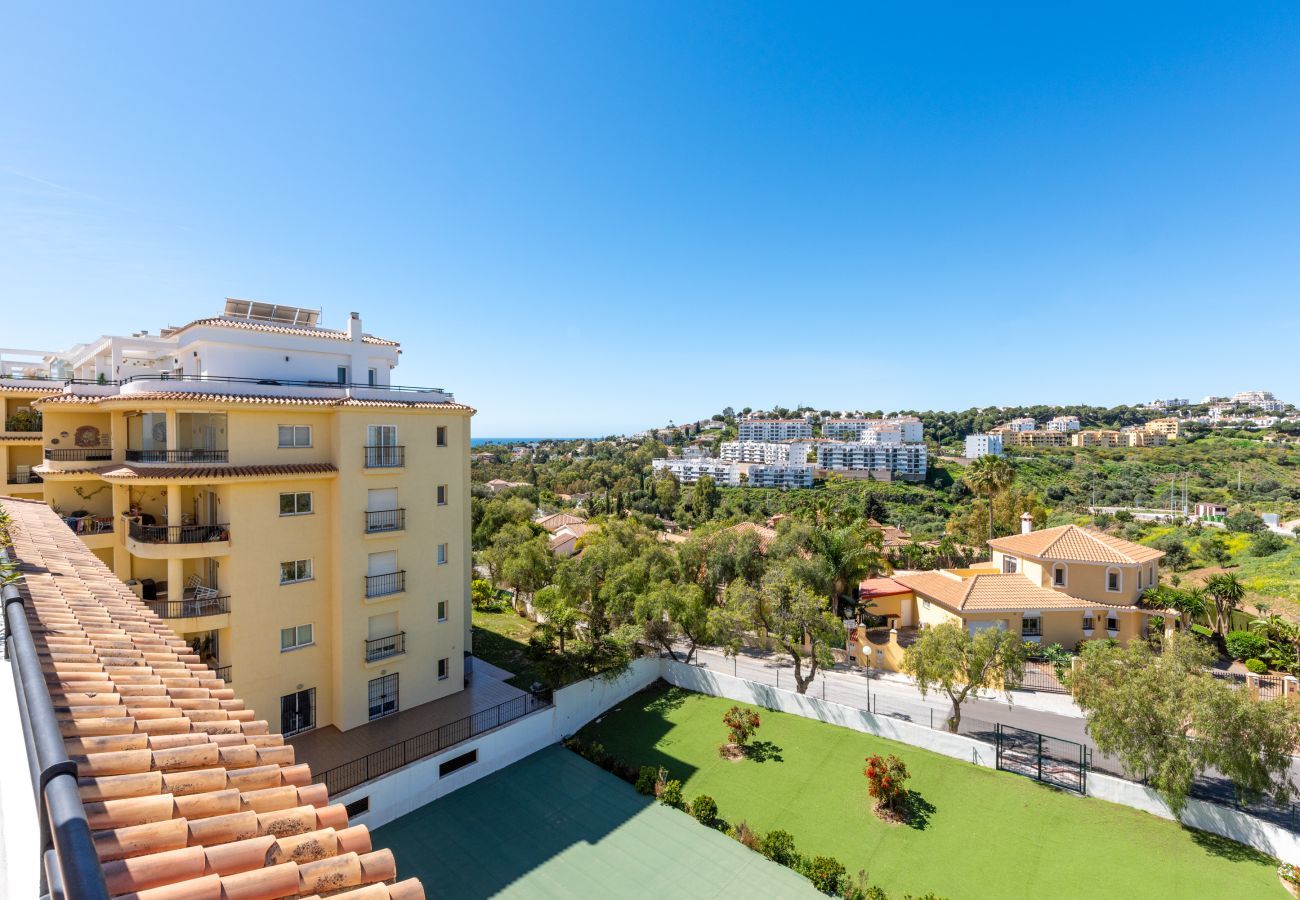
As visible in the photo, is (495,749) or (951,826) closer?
(951,826)

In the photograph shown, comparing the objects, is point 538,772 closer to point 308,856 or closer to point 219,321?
point 308,856

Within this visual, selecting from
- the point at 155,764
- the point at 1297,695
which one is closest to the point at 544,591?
the point at 155,764

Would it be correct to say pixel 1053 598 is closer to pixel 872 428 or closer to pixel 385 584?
pixel 385 584

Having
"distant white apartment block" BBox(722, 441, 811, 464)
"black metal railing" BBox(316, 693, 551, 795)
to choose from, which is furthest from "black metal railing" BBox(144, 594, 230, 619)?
"distant white apartment block" BBox(722, 441, 811, 464)

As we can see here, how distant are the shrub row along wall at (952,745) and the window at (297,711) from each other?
14.0 m

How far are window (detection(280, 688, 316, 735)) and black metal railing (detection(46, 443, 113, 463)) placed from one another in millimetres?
11798

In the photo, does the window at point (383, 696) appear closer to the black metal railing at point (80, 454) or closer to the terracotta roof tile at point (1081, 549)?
the black metal railing at point (80, 454)

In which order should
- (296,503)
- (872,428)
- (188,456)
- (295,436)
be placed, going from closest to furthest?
(188,456) → (296,503) → (295,436) → (872,428)

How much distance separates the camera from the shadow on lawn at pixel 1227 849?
15.4 m

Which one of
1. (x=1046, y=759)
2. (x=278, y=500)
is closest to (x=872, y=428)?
(x=1046, y=759)

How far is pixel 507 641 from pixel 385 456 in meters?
13.6

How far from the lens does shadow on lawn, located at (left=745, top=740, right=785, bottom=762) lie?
20.0 metres

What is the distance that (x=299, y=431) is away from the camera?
19141mm

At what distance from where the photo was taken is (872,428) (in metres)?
171
